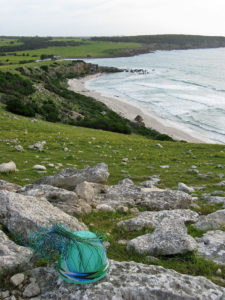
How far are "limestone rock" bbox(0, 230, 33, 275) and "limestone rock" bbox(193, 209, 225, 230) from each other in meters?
4.19

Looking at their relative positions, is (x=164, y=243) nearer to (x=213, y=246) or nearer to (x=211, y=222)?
(x=213, y=246)

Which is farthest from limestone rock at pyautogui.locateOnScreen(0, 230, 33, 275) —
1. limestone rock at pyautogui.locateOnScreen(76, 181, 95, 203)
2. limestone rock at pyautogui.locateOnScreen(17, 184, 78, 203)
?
limestone rock at pyautogui.locateOnScreen(76, 181, 95, 203)

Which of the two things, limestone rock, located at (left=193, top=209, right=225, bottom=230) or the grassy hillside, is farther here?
limestone rock, located at (left=193, top=209, right=225, bottom=230)

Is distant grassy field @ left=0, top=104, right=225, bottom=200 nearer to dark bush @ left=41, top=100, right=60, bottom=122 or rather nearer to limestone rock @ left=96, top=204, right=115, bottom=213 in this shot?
limestone rock @ left=96, top=204, right=115, bottom=213

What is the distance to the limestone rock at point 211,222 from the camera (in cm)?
675

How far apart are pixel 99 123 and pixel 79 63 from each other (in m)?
86.6

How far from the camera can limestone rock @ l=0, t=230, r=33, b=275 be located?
420cm

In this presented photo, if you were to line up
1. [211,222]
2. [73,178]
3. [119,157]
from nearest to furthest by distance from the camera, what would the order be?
[211,222]
[73,178]
[119,157]

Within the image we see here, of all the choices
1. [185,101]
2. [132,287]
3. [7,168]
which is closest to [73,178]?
[7,168]

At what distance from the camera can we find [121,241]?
599cm

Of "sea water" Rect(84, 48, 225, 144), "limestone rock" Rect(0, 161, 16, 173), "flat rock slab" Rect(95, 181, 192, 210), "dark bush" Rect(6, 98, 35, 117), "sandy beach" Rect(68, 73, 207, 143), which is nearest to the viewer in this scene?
"flat rock slab" Rect(95, 181, 192, 210)

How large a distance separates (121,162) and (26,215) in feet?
36.7

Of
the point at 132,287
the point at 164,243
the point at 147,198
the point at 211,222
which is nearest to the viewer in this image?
the point at 132,287

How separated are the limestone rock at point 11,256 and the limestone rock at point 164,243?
2.03 meters
